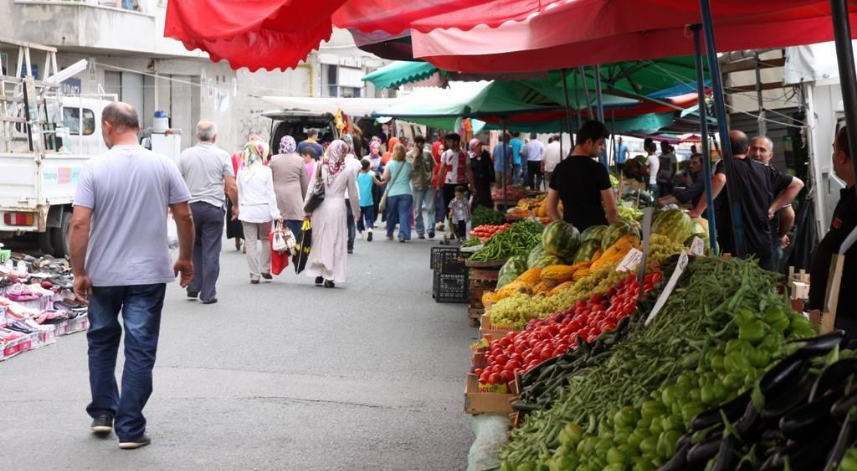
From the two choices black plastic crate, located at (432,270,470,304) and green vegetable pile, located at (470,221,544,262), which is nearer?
green vegetable pile, located at (470,221,544,262)

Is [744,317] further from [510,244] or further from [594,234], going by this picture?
[510,244]

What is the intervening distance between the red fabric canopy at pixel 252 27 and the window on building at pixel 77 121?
544 inches

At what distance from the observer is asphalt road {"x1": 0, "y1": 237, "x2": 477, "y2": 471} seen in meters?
6.40

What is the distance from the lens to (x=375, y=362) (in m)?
9.40

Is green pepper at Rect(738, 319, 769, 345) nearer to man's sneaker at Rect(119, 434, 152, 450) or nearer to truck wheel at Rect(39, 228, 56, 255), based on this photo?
man's sneaker at Rect(119, 434, 152, 450)

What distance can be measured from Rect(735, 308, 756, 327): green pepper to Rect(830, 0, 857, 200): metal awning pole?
1.72 m

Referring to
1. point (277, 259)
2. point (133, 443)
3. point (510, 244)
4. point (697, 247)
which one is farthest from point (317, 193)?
point (697, 247)

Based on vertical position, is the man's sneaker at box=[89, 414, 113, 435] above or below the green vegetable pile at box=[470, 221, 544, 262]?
below

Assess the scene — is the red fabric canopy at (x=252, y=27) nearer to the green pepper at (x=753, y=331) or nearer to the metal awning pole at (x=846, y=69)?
the metal awning pole at (x=846, y=69)

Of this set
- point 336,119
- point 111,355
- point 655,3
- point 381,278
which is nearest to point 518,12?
point 655,3

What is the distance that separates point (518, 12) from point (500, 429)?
4.19 meters

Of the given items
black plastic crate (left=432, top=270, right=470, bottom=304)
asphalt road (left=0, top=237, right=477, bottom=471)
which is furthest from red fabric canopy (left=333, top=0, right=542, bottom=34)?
black plastic crate (left=432, top=270, right=470, bottom=304)

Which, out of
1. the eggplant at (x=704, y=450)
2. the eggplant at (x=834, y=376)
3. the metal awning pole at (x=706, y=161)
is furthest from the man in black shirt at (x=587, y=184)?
the eggplant at (x=834, y=376)

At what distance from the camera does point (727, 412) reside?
104 inches
